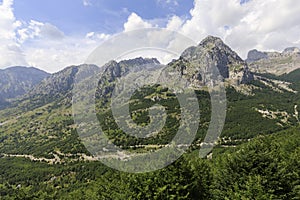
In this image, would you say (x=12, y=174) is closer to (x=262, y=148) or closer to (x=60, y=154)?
(x=60, y=154)

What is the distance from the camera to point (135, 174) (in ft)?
93.0

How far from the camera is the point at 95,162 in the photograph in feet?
523

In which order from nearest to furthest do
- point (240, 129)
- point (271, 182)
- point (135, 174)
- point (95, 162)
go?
point (271, 182), point (135, 174), point (95, 162), point (240, 129)

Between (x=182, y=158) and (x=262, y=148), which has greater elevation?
(x=262, y=148)

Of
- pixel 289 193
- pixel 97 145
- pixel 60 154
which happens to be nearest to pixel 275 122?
pixel 97 145

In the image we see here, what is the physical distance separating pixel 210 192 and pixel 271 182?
7373mm

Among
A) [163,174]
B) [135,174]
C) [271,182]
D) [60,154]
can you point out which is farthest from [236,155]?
[60,154]

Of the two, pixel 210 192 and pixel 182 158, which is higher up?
pixel 182 158

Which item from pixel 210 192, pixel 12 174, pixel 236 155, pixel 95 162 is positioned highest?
pixel 236 155

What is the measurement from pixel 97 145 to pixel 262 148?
148m

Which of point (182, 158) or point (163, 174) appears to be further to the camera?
point (182, 158)

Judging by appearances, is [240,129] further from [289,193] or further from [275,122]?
[289,193]

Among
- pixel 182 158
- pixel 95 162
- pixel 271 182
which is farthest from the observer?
pixel 95 162

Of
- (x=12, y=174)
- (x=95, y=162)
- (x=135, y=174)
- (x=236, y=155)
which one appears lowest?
(x=12, y=174)
